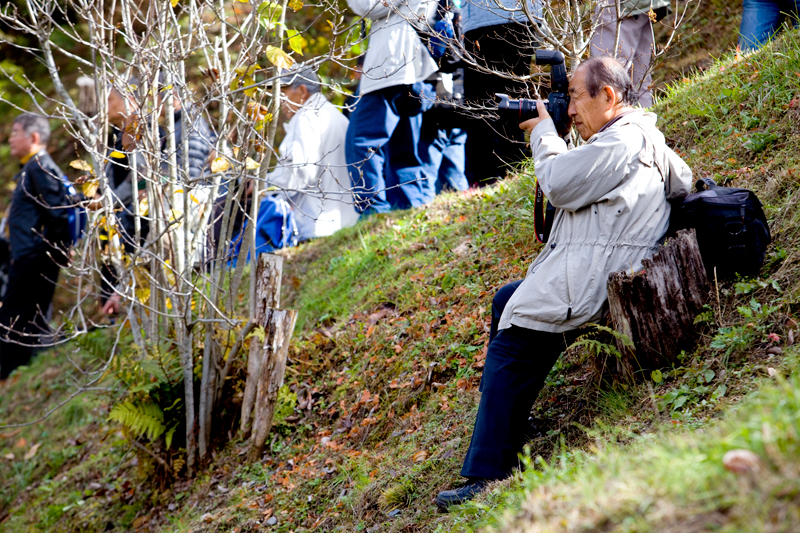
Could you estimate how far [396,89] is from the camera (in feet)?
21.3

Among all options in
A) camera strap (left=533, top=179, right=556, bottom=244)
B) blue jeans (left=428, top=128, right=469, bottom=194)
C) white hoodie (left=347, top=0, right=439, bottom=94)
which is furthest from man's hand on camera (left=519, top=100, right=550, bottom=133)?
blue jeans (left=428, top=128, right=469, bottom=194)

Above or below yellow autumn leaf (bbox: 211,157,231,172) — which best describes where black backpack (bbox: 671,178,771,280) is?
below

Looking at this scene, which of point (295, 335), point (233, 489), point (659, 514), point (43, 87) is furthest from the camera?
point (43, 87)

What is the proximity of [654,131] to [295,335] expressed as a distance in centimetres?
359

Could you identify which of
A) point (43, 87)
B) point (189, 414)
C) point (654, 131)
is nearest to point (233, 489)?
point (189, 414)

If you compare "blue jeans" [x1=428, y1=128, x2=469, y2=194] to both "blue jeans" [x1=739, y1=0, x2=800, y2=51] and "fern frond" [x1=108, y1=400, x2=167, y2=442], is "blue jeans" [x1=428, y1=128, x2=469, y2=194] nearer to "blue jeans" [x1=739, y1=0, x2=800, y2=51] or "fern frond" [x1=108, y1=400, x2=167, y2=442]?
"blue jeans" [x1=739, y1=0, x2=800, y2=51]

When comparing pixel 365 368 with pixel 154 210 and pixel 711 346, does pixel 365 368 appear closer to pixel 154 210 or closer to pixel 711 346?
pixel 154 210

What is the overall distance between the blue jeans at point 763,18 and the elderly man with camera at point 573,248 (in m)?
3.11

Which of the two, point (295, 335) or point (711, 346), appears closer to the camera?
point (711, 346)

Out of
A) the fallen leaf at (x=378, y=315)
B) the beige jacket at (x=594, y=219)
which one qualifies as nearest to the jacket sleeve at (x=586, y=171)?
the beige jacket at (x=594, y=219)

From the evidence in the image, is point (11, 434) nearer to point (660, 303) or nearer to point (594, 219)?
point (594, 219)

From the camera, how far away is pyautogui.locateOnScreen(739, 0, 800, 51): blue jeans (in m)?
5.54

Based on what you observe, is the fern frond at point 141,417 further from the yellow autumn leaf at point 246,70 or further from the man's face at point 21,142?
the man's face at point 21,142

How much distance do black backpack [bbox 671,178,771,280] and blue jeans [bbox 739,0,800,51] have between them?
302 cm
